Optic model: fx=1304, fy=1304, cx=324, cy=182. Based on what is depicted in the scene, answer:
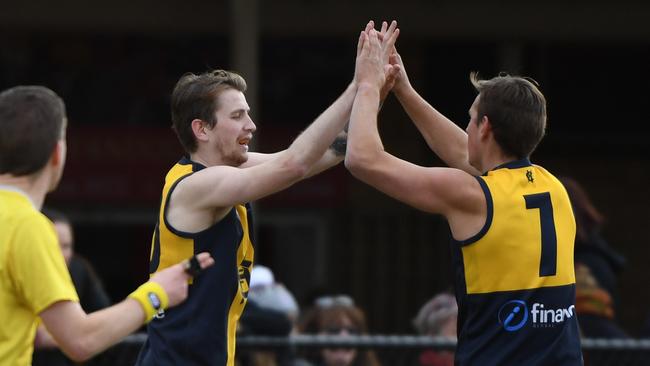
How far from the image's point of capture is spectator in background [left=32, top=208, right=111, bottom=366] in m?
7.07

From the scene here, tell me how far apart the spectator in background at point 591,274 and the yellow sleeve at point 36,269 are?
4.24 m

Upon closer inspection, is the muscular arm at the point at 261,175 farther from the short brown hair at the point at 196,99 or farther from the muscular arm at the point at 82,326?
the muscular arm at the point at 82,326

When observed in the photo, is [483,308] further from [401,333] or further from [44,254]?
[401,333]

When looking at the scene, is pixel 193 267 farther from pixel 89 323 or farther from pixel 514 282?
pixel 514 282

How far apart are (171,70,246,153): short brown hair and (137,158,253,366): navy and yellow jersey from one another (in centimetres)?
18

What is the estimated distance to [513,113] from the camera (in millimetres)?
4609

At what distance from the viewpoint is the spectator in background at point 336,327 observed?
7.23m

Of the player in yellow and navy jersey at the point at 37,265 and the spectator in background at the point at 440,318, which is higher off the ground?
the player in yellow and navy jersey at the point at 37,265

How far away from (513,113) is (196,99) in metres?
1.21

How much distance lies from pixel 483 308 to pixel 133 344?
3.08 meters

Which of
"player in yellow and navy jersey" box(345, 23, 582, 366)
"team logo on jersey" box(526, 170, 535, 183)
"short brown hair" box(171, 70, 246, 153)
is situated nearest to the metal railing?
"short brown hair" box(171, 70, 246, 153)

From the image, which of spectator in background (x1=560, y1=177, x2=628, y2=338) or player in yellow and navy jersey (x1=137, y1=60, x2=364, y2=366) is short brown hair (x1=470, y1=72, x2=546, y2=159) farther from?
spectator in background (x1=560, y1=177, x2=628, y2=338)

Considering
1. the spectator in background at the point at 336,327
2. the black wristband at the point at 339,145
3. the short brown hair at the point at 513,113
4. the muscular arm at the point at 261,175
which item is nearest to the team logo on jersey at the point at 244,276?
the muscular arm at the point at 261,175

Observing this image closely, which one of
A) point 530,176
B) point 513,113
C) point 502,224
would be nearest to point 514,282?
point 502,224
